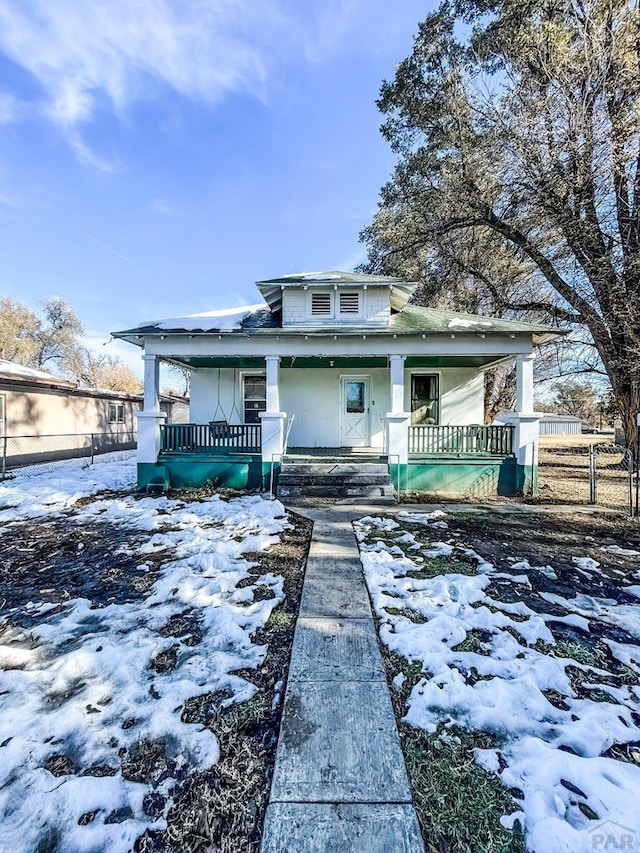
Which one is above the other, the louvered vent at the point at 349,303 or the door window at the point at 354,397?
the louvered vent at the point at 349,303

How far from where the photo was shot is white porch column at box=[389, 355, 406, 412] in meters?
9.10

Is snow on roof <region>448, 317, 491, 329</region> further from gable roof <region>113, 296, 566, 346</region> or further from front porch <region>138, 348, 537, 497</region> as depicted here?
front porch <region>138, 348, 537, 497</region>

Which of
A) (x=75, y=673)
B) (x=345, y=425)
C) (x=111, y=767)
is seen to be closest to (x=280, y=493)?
(x=345, y=425)

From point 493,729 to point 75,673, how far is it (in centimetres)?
277

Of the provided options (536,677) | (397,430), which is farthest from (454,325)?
(536,677)

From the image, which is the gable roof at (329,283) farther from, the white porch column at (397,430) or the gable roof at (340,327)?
the white porch column at (397,430)

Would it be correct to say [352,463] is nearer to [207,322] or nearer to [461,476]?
[461,476]

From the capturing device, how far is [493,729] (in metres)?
2.25

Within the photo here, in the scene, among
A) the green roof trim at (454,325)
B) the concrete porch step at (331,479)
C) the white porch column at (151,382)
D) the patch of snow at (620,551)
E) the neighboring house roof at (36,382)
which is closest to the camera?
the patch of snow at (620,551)

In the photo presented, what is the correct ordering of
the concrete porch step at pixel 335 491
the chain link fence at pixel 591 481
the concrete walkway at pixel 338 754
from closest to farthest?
the concrete walkway at pixel 338 754 < the chain link fence at pixel 591 481 < the concrete porch step at pixel 335 491

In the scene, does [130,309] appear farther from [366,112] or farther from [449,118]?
[449,118]

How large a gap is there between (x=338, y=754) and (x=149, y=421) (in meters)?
8.61

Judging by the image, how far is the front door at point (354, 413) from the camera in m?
11.9

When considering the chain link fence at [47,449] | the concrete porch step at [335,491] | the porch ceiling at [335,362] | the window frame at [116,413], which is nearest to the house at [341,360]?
the porch ceiling at [335,362]
